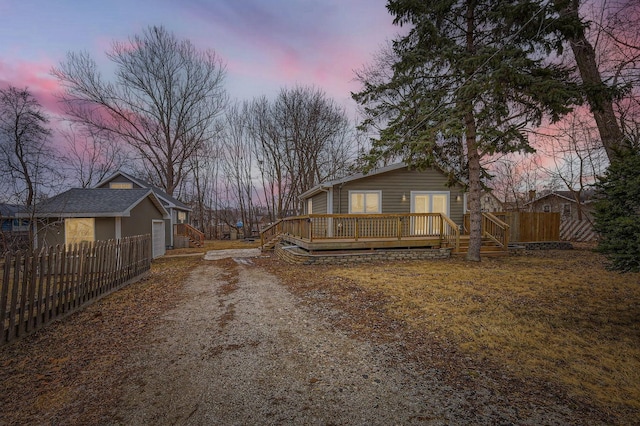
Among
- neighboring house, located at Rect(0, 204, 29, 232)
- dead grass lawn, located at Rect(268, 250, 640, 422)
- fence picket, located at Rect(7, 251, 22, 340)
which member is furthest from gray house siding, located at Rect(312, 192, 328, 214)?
fence picket, located at Rect(7, 251, 22, 340)

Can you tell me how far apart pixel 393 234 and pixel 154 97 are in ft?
76.3

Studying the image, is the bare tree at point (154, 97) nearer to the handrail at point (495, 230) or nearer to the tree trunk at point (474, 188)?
the tree trunk at point (474, 188)

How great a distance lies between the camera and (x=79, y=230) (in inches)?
447

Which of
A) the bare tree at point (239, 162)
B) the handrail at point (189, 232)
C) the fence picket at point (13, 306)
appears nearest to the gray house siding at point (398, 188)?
the fence picket at point (13, 306)

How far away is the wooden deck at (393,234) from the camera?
35.1ft

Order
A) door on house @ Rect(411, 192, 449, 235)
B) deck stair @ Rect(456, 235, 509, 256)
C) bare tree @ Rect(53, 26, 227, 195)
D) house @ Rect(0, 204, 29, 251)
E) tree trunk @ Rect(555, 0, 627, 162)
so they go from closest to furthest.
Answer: tree trunk @ Rect(555, 0, 627, 162)
house @ Rect(0, 204, 29, 251)
deck stair @ Rect(456, 235, 509, 256)
door on house @ Rect(411, 192, 449, 235)
bare tree @ Rect(53, 26, 227, 195)

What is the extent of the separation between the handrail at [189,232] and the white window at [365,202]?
13425 mm

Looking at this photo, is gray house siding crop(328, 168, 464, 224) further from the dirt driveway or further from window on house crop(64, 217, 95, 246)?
window on house crop(64, 217, 95, 246)

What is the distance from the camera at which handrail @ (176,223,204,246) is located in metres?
22.0

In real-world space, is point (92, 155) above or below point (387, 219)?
above

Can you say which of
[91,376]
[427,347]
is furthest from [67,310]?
[427,347]

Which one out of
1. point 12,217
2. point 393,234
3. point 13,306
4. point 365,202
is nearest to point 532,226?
point 393,234

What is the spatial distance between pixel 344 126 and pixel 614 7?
2116cm

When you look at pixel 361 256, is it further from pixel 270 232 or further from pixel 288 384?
pixel 270 232
